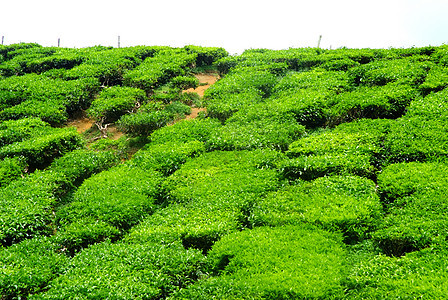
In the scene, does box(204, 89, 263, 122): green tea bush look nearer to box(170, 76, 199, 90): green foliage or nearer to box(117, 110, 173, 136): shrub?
box(117, 110, 173, 136): shrub

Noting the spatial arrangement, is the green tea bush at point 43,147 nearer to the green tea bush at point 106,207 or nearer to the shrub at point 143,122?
the shrub at point 143,122

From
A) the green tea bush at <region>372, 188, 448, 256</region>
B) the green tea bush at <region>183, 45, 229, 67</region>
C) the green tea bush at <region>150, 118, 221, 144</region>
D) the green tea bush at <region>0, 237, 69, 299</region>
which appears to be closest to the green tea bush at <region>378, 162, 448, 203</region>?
the green tea bush at <region>372, 188, 448, 256</region>

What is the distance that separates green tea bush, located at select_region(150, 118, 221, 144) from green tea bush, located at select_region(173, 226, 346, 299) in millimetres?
7302

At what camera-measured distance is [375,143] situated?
550 inches

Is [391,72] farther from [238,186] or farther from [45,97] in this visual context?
[45,97]

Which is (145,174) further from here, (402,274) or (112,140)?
(402,274)

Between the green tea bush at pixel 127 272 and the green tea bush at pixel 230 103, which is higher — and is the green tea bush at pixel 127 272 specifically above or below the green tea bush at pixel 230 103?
below

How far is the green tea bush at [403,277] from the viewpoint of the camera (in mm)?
7691

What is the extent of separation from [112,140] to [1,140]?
5081 mm

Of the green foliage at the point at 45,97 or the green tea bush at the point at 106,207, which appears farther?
the green foliage at the point at 45,97

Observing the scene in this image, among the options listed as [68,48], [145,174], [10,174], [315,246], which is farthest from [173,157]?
[68,48]

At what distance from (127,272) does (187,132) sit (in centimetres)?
889

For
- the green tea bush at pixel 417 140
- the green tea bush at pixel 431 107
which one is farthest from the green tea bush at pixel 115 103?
the green tea bush at pixel 431 107

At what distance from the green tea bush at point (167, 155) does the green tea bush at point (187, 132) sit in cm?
46
